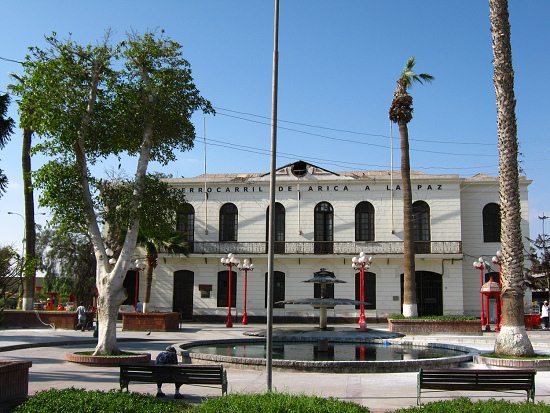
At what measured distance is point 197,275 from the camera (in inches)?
1523

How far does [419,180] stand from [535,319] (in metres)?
10.6

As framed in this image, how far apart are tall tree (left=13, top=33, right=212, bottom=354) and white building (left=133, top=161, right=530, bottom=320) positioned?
21375 millimetres

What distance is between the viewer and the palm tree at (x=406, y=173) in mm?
28234

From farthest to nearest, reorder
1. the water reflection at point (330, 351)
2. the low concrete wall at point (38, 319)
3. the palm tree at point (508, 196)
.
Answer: the low concrete wall at point (38, 319)
the water reflection at point (330, 351)
the palm tree at point (508, 196)

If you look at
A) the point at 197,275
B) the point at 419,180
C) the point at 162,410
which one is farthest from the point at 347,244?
the point at 162,410

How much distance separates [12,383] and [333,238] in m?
29.5

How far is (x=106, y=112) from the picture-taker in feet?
52.9

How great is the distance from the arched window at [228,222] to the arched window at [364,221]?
305 inches

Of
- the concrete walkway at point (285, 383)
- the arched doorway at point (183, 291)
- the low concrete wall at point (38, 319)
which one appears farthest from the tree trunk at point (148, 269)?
the concrete walkway at point (285, 383)

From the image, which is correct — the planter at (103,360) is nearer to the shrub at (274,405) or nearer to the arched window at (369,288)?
the shrub at (274,405)

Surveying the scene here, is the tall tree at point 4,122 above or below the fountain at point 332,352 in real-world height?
above

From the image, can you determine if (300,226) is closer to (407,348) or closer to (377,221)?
(377,221)

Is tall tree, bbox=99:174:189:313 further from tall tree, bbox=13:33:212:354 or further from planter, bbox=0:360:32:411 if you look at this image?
planter, bbox=0:360:32:411

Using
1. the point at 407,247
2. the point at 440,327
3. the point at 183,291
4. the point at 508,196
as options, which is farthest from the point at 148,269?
the point at 508,196
